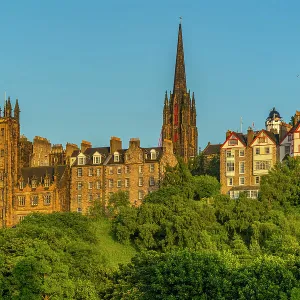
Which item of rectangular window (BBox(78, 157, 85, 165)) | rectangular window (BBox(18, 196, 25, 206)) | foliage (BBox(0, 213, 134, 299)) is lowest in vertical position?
foliage (BBox(0, 213, 134, 299))

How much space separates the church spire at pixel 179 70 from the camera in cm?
15507

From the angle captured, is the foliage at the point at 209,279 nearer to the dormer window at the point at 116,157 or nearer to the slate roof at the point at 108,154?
the slate roof at the point at 108,154

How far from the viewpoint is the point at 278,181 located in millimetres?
113125

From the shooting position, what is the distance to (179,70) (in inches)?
6250

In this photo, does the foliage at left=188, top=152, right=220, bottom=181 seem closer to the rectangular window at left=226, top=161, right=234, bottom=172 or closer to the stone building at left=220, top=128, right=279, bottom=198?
the rectangular window at left=226, top=161, right=234, bottom=172

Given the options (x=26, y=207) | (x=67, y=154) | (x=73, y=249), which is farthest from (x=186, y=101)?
(x=73, y=249)

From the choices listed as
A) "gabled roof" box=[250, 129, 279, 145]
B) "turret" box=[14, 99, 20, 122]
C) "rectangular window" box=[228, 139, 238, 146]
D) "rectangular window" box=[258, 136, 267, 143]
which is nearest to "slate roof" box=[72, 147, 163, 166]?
"rectangular window" box=[228, 139, 238, 146]

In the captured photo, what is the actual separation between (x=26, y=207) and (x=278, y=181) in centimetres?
3090

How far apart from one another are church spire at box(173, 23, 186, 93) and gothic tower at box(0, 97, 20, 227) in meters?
34.2

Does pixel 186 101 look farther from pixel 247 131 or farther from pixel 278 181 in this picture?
pixel 278 181

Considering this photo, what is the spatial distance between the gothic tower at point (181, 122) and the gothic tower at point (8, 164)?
906 inches

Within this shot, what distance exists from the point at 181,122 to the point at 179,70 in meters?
15.3

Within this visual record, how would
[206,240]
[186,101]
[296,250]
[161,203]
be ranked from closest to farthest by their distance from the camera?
1. [296,250]
2. [206,240]
3. [161,203]
4. [186,101]

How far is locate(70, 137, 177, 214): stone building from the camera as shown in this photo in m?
123
